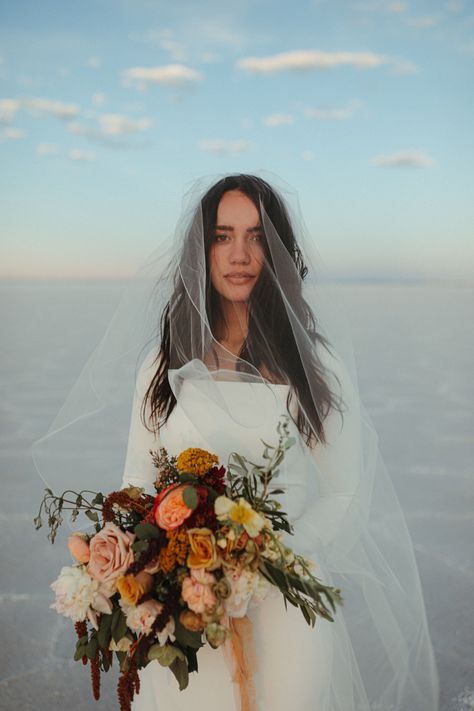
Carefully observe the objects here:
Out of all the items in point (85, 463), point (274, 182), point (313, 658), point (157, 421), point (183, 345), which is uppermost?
point (274, 182)

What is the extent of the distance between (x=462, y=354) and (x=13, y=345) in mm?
6838

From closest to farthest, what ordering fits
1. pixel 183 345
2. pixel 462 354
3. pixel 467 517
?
1. pixel 183 345
2. pixel 467 517
3. pixel 462 354

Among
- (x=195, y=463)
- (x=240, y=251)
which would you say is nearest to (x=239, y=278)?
(x=240, y=251)

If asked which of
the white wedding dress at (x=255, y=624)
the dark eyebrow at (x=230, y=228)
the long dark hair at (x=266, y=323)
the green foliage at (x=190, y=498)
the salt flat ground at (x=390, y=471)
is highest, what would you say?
the dark eyebrow at (x=230, y=228)

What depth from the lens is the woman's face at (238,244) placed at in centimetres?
202

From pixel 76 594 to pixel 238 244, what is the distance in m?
1.01

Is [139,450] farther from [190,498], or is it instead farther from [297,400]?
[190,498]

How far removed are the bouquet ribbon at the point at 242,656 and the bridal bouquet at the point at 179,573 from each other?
0.06 m

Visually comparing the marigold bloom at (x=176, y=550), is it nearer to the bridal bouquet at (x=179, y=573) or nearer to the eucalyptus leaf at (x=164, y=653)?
the bridal bouquet at (x=179, y=573)

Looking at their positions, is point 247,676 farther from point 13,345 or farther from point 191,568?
point 13,345

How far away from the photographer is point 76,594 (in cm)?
148

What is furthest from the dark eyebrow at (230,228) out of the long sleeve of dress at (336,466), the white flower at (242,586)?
the white flower at (242,586)

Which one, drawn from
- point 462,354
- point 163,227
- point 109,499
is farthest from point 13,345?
point 109,499

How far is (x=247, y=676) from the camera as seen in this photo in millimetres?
1626
